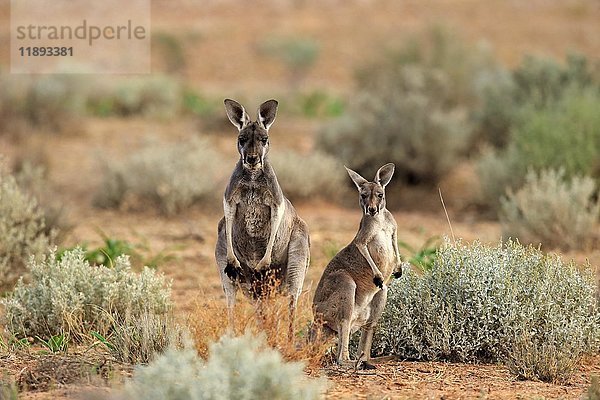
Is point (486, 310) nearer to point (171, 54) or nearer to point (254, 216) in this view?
point (254, 216)

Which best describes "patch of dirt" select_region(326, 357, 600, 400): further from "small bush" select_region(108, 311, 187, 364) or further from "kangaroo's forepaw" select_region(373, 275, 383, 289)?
"small bush" select_region(108, 311, 187, 364)

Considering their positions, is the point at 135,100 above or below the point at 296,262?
above

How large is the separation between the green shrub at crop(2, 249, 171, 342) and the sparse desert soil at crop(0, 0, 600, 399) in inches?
16.9

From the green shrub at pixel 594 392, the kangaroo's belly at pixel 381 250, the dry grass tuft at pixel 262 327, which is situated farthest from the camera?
the kangaroo's belly at pixel 381 250

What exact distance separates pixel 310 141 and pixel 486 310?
13.2m

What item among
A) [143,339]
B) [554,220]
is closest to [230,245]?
[143,339]

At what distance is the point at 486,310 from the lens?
6543 millimetres

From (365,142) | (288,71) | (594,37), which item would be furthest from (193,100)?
(594,37)

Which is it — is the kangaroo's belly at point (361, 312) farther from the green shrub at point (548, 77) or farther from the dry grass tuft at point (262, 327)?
the green shrub at point (548, 77)

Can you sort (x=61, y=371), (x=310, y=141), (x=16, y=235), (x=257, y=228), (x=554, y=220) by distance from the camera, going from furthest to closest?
(x=310, y=141)
(x=554, y=220)
(x=16, y=235)
(x=257, y=228)
(x=61, y=371)

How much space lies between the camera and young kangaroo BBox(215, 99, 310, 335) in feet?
20.0

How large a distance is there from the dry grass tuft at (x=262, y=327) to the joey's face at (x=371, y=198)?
0.76 meters

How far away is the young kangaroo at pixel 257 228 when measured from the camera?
20.0 ft

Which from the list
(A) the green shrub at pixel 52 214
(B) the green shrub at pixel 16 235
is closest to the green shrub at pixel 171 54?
(A) the green shrub at pixel 52 214
